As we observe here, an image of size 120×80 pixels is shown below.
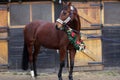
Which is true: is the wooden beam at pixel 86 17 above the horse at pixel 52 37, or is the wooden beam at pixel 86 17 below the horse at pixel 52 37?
above

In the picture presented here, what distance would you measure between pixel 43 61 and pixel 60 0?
6.36ft

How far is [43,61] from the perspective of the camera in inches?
402

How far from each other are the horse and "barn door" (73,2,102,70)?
155 cm

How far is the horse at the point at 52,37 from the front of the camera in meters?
7.82

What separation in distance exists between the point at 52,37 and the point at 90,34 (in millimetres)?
2010

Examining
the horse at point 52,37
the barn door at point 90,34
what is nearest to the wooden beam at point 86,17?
the barn door at point 90,34

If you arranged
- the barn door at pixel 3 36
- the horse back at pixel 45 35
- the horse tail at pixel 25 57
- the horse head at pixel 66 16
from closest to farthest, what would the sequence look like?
1. the horse head at pixel 66 16
2. the horse back at pixel 45 35
3. the horse tail at pixel 25 57
4. the barn door at pixel 3 36

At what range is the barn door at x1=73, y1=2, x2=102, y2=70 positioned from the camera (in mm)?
10195

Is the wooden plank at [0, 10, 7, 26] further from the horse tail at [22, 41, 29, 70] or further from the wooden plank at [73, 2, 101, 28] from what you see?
the wooden plank at [73, 2, 101, 28]

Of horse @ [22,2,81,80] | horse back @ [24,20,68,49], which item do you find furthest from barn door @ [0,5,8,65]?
horse back @ [24,20,68,49]

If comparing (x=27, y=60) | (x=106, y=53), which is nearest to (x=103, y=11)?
(x=106, y=53)

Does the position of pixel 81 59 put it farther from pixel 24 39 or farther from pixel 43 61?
pixel 24 39

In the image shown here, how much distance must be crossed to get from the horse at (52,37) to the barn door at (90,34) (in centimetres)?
155

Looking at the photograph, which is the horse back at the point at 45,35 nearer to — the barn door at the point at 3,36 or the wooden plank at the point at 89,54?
the barn door at the point at 3,36
